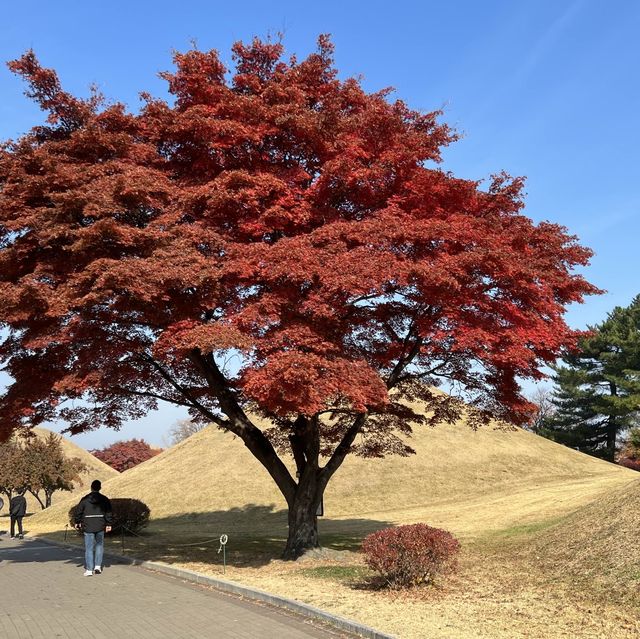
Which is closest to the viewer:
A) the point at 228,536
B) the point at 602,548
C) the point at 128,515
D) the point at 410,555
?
the point at 410,555

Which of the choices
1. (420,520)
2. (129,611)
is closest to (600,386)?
(420,520)

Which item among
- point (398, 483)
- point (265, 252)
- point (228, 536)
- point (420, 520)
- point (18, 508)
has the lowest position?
point (228, 536)

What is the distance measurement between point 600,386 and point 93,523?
179 feet

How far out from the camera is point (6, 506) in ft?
196

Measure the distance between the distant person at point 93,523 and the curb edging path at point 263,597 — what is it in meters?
1.53

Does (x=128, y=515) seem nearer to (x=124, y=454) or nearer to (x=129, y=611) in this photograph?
(x=129, y=611)

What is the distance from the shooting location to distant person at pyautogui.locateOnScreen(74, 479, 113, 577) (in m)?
12.9

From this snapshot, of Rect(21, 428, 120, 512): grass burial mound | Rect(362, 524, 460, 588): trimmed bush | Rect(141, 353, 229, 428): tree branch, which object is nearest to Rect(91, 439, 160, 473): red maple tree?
Rect(21, 428, 120, 512): grass burial mound

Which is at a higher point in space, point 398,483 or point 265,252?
point 265,252

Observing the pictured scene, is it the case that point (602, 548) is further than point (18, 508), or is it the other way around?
point (18, 508)

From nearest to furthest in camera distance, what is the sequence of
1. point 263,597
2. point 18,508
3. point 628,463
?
point 263,597, point 18,508, point 628,463

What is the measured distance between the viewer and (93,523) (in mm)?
12891

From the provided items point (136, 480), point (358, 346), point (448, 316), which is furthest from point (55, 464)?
point (448, 316)

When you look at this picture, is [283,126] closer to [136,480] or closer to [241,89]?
[241,89]
